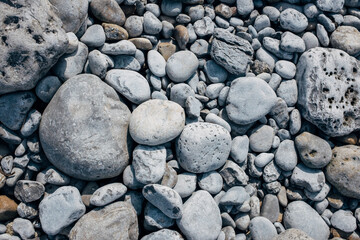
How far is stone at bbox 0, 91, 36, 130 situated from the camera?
9.48ft

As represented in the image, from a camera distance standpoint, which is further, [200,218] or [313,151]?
[313,151]

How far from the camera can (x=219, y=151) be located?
315 cm

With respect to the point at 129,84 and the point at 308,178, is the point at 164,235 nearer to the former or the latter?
the point at 129,84

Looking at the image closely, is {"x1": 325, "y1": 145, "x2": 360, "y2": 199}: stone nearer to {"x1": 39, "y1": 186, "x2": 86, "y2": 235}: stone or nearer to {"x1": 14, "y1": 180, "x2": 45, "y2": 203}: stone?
{"x1": 39, "y1": 186, "x2": 86, "y2": 235}: stone

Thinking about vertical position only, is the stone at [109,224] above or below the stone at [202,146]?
below

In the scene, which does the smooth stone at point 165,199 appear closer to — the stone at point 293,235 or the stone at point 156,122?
the stone at point 156,122

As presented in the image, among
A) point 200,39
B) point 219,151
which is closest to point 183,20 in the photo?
point 200,39

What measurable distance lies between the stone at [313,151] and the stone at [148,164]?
1603 mm

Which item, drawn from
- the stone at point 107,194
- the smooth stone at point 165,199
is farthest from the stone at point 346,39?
the stone at point 107,194

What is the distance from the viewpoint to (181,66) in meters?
3.28

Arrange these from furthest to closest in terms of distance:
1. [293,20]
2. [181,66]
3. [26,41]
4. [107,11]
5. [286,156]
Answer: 1. [293,20]
2. [286,156]
3. [181,66]
4. [107,11]
5. [26,41]

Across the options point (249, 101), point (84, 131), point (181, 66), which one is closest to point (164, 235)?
point (84, 131)

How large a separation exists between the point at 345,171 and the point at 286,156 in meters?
0.69

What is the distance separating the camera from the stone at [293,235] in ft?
10.0
